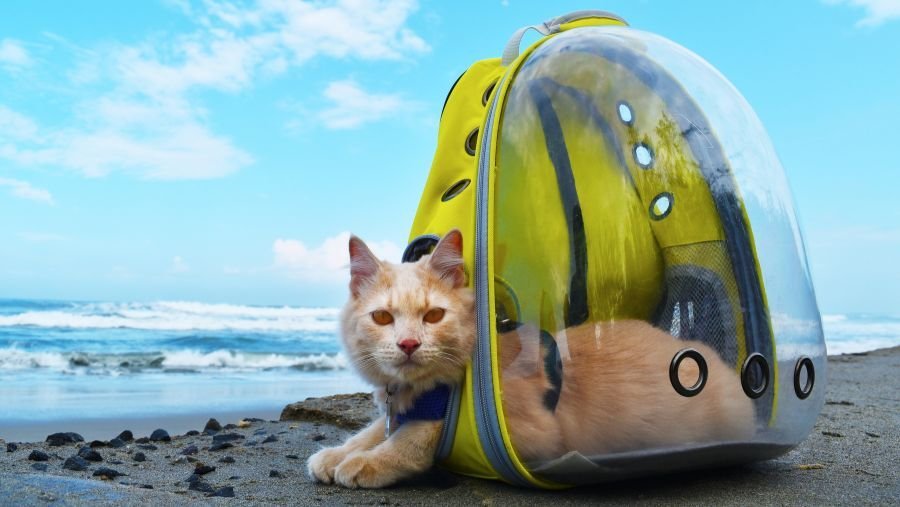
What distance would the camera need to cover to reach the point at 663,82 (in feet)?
7.08

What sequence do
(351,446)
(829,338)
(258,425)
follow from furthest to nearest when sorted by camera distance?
(829,338), (258,425), (351,446)

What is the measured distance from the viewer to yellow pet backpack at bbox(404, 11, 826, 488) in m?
1.90

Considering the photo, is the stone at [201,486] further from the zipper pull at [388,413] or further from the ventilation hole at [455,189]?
the ventilation hole at [455,189]

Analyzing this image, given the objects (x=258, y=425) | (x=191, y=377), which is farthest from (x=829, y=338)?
(x=258, y=425)

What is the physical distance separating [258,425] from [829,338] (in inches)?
593

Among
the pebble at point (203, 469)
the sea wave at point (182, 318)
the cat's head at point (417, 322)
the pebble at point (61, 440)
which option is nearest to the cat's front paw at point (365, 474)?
the cat's head at point (417, 322)

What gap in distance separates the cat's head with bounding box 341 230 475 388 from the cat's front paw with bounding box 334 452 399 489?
0.24 meters

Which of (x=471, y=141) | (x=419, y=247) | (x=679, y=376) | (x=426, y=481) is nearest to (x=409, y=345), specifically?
(x=426, y=481)

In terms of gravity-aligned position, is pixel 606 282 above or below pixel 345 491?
above

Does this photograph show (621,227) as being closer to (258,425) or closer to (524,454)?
(524,454)

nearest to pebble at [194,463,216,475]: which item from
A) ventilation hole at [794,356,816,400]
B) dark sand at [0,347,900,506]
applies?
dark sand at [0,347,900,506]

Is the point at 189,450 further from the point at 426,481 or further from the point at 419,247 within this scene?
the point at 419,247

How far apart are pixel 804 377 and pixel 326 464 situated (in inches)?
60.1

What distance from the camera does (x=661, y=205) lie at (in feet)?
6.73
